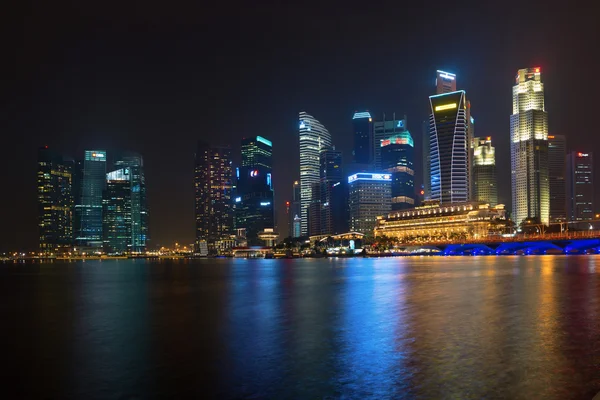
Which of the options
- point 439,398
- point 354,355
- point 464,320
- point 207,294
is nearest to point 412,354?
point 354,355

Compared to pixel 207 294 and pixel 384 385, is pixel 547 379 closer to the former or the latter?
pixel 384 385

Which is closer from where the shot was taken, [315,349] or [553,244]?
[315,349]

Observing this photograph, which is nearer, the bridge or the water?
the water

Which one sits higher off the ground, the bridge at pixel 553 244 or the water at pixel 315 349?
the water at pixel 315 349

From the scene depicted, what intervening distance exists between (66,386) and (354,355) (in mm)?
11341

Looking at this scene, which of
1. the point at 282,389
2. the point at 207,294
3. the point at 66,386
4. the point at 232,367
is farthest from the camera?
the point at 207,294

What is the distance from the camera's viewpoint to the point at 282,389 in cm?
1722

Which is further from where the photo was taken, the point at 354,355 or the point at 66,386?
the point at 354,355

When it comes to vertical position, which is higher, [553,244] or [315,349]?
[315,349]

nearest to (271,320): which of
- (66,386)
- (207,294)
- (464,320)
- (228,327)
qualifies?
(228,327)

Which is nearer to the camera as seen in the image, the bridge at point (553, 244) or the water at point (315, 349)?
the water at point (315, 349)

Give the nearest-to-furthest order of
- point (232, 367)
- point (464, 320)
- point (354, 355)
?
point (232, 367) < point (354, 355) < point (464, 320)

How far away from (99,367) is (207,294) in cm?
3468

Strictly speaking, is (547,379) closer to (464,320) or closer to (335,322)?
(464,320)
